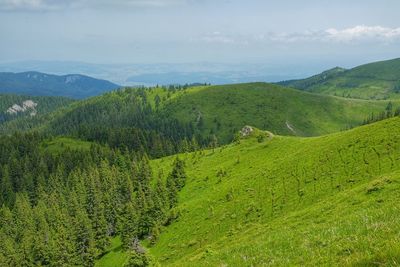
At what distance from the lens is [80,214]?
120m

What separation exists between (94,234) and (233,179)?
4675 cm

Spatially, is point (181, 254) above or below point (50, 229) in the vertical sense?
above

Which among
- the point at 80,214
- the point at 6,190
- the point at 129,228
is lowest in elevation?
the point at 6,190

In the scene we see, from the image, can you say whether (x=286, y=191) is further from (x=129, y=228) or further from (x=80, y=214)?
(x=80, y=214)

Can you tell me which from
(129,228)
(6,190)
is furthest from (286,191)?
(6,190)

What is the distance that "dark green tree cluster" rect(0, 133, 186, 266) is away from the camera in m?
108

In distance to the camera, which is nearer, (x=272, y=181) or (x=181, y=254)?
(x=181, y=254)

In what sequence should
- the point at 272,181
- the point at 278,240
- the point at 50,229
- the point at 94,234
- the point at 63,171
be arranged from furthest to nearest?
the point at 63,171 < the point at 50,229 < the point at 94,234 < the point at 272,181 < the point at 278,240

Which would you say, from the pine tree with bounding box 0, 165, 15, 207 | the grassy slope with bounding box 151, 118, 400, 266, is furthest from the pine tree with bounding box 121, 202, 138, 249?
the pine tree with bounding box 0, 165, 15, 207

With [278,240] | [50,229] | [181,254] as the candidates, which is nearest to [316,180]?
[181,254]

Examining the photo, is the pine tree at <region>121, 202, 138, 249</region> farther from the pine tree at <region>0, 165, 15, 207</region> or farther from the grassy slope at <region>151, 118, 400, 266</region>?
the pine tree at <region>0, 165, 15, 207</region>

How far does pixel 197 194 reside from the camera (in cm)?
11844

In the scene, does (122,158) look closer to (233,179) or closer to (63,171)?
(63,171)

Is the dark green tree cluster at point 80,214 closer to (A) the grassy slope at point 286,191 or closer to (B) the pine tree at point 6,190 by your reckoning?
(B) the pine tree at point 6,190
